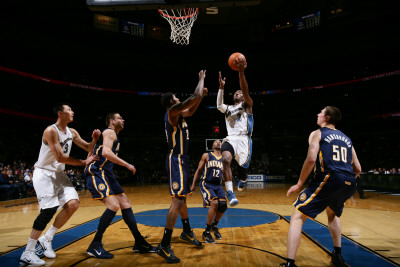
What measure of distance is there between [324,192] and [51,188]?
3477 millimetres

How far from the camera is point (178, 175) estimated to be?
4070 millimetres

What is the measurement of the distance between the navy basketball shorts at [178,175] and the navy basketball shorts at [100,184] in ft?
3.17

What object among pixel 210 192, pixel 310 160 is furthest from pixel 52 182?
pixel 310 160

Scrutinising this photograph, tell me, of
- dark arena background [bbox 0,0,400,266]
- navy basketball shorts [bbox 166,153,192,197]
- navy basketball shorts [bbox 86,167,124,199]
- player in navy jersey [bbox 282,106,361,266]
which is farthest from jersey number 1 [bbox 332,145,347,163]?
dark arena background [bbox 0,0,400,266]

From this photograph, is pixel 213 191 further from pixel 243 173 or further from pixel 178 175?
pixel 178 175

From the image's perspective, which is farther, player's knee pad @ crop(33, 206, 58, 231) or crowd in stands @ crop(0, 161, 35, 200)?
crowd in stands @ crop(0, 161, 35, 200)

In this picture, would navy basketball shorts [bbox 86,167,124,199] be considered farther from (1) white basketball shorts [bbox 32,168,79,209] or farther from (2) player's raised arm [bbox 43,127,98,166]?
(2) player's raised arm [bbox 43,127,98,166]

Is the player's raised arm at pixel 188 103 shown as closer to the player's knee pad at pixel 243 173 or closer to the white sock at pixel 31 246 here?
the player's knee pad at pixel 243 173

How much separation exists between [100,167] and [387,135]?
2619 cm

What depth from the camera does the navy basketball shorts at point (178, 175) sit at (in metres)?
4.05

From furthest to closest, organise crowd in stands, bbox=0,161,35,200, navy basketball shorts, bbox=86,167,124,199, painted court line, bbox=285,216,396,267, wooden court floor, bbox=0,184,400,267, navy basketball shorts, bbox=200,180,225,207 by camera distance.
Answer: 1. crowd in stands, bbox=0,161,35,200
2. navy basketball shorts, bbox=200,180,225,207
3. navy basketball shorts, bbox=86,167,124,199
4. wooden court floor, bbox=0,184,400,267
5. painted court line, bbox=285,216,396,267

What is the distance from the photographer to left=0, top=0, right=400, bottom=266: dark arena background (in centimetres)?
2002

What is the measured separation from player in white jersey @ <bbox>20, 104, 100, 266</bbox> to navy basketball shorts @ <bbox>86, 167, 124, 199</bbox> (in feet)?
0.86

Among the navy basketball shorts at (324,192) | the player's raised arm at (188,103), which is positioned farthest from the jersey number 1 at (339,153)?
the player's raised arm at (188,103)
